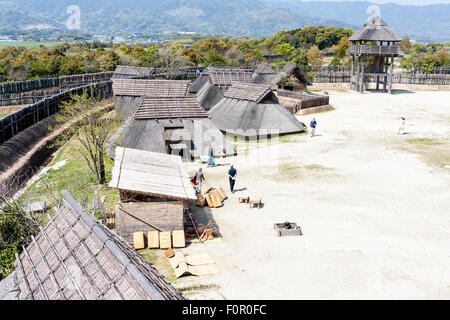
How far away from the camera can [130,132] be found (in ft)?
84.2

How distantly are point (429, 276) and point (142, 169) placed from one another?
11339mm

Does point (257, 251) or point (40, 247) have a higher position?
point (40, 247)

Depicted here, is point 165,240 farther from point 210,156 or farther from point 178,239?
point 210,156

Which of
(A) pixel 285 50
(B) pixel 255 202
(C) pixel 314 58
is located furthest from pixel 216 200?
(A) pixel 285 50

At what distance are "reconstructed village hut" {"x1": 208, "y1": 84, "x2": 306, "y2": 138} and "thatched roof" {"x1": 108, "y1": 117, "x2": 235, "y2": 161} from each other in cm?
537

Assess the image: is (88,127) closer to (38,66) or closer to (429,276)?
(429,276)

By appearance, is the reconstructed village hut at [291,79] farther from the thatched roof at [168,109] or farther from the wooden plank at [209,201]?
the wooden plank at [209,201]

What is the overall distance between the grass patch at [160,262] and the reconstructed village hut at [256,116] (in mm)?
18546

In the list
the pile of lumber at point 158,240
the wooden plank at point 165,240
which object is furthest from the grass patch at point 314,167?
the wooden plank at point 165,240

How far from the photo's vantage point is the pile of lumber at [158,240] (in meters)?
14.4

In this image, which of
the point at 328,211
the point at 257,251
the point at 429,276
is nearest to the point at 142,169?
the point at 257,251

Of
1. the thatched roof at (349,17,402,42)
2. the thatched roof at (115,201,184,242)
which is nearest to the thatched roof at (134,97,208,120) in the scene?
the thatched roof at (115,201,184,242)

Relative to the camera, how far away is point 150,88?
35.3 metres

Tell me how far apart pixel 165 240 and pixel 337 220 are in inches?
291
